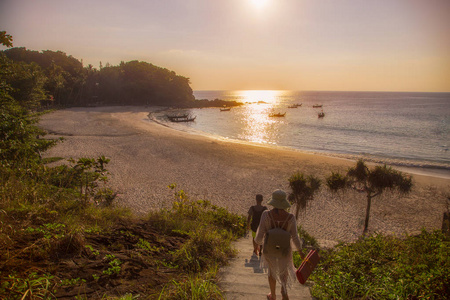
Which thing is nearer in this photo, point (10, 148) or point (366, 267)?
point (366, 267)

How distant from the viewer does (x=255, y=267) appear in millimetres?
4410

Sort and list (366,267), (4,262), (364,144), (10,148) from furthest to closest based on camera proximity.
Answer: (364,144) → (10,148) → (366,267) → (4,262)

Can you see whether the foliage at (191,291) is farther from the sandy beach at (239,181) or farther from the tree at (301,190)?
the tree at (301,190)

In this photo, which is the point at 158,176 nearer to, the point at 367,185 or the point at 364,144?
the point at 367,185

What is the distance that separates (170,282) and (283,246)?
1.55 metres

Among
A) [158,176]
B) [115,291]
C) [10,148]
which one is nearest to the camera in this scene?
[115,291]

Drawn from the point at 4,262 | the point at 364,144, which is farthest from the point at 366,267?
the point at 364,144

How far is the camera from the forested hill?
60000mm

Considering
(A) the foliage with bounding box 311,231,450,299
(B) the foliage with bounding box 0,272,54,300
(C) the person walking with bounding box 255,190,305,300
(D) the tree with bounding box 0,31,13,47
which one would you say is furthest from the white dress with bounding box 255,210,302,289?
(D) the tree with bounding box 0,31,13,47

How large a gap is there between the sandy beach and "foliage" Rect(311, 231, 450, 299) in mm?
5219

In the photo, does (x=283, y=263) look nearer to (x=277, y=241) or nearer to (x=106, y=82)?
(x=277, y=241)

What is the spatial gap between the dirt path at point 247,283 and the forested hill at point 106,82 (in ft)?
197

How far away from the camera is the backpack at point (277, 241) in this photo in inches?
128

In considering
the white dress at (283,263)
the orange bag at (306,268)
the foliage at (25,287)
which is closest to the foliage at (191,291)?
the white dress at (283,263)
